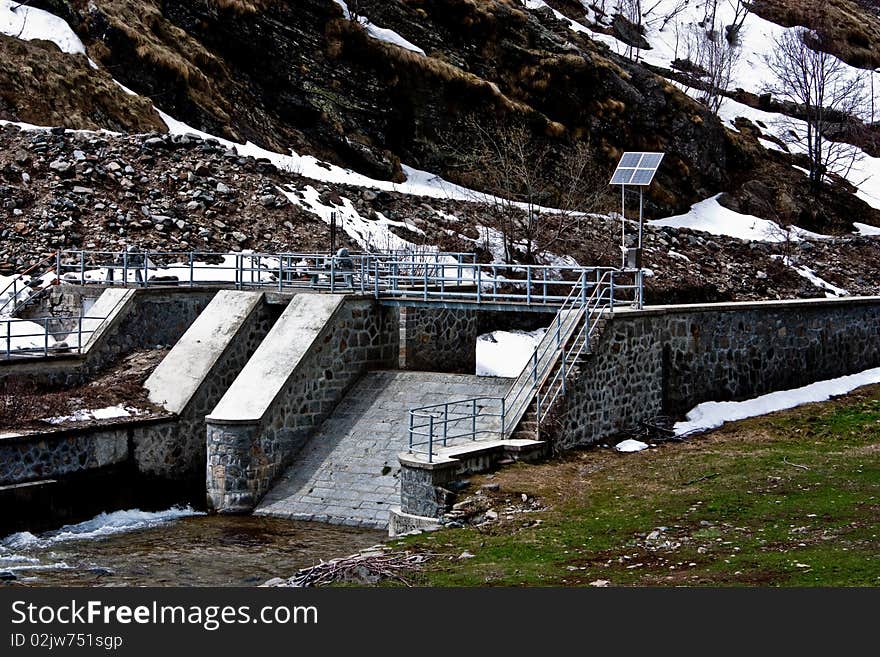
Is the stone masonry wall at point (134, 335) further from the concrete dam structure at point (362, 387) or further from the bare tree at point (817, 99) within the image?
the bare tree at point (817, 99)

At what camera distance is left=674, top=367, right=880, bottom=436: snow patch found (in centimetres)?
2248

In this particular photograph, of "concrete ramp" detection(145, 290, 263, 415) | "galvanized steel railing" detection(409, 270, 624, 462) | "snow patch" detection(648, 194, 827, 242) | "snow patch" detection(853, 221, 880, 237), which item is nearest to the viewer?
"galvanized steel railing" detection(409, 270, 624, 462)

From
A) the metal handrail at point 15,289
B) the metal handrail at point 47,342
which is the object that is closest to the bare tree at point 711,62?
the metal handrail at point 15,289

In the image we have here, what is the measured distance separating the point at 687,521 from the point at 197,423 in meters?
11.7

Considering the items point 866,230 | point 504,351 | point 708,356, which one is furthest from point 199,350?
point 866,230

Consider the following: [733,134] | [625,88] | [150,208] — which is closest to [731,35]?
[733,134]

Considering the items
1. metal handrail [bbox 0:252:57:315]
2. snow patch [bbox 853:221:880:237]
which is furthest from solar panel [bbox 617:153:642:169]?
snow patch [bbox 853:221:880:237]

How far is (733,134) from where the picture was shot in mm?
63344

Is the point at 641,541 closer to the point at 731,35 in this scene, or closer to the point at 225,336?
the point at 225,336

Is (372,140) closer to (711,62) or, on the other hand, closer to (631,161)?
(631,161)

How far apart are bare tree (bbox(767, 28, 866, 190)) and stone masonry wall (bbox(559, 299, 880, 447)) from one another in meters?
35.9

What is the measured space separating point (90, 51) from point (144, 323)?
23.1 m

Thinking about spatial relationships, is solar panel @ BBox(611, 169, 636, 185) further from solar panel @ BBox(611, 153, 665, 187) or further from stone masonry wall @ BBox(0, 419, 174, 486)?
stone masonry wall @ BBox(0, 419, 174, 486)

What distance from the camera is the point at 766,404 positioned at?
2412 cm
